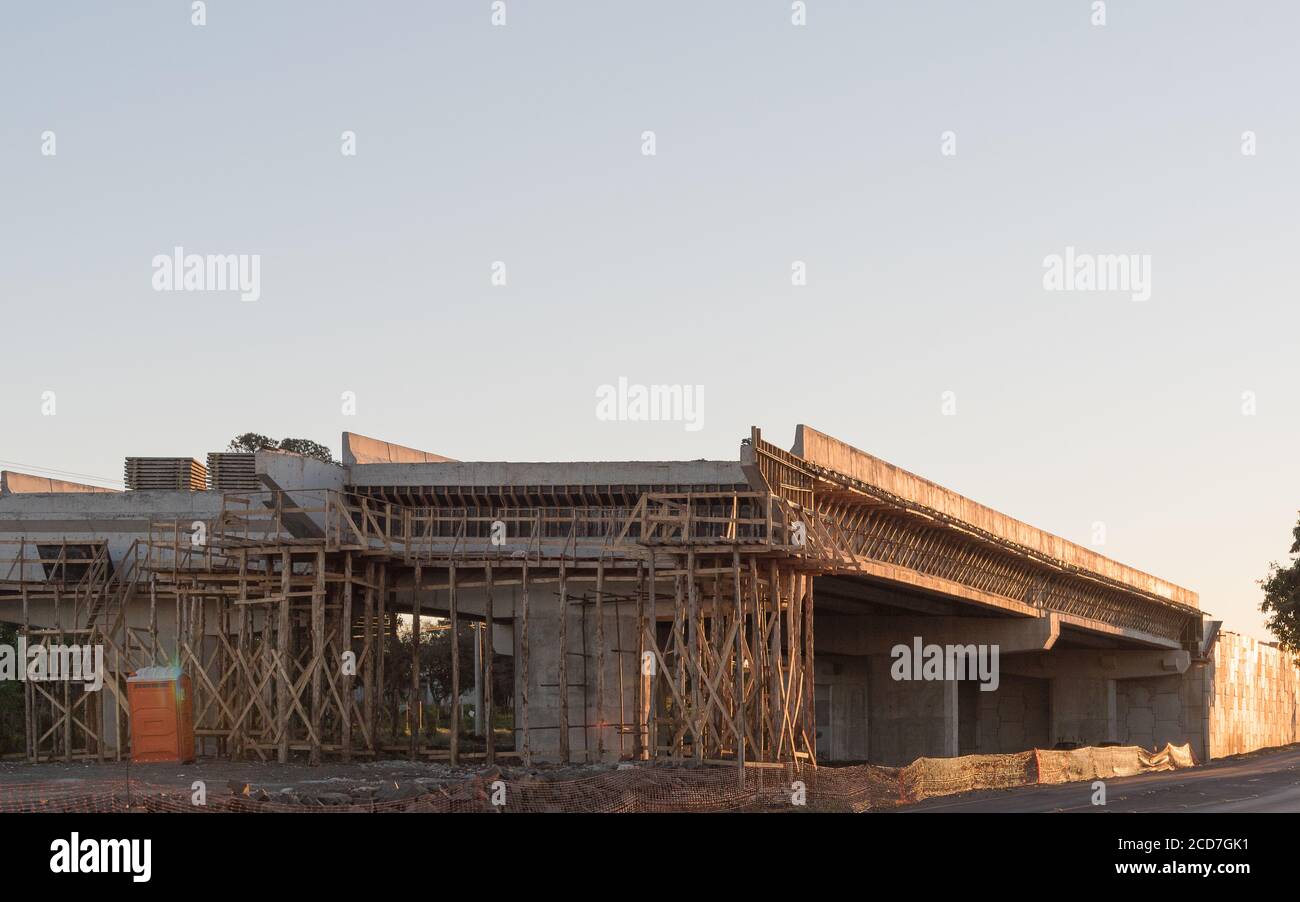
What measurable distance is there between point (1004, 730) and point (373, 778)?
58827 mm

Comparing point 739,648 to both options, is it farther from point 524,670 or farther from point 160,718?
point 160,718

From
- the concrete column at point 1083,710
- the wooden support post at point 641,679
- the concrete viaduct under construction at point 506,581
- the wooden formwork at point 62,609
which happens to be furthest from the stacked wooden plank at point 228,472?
the concrete column at point 1083,710

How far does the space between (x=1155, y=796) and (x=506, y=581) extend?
60.7 feet

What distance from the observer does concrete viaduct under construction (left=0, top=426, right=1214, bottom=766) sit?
39.9 m

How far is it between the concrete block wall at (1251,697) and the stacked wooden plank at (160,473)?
56.1 metres

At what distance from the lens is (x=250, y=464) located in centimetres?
5997

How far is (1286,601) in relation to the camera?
101938mm

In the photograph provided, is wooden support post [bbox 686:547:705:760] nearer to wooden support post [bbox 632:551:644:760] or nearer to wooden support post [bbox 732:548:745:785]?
wooden support post [bbox 732:548:745:785]

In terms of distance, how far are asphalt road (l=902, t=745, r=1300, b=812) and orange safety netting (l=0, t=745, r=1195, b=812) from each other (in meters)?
0.96

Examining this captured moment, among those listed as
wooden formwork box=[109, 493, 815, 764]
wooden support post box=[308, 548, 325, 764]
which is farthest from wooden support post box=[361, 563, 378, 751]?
wooden support post box=[308, 548, 325, 764]

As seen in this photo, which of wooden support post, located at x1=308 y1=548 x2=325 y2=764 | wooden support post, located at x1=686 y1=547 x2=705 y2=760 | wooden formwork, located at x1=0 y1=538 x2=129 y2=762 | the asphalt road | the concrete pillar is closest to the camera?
the asphalt road

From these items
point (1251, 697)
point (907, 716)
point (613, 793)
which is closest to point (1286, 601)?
point (1251, 697)

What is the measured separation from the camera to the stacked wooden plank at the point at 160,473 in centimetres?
5731
